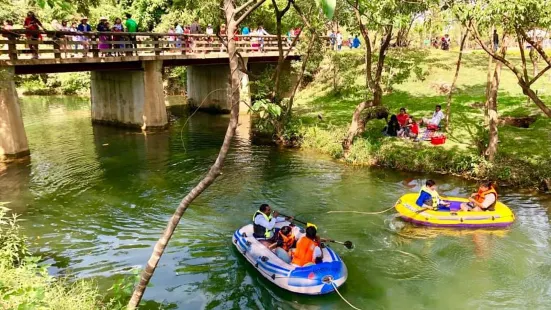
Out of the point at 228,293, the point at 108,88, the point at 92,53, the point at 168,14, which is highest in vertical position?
the point at 168,14

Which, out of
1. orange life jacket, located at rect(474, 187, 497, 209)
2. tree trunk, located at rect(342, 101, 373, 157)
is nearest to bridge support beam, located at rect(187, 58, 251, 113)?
tree trunk, located at rect(342, 101, 373, 157)

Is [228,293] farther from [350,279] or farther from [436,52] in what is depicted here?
[436,52]

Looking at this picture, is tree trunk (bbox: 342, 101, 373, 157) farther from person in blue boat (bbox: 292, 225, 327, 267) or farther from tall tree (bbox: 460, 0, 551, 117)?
person in blue boat (bbox: 292, 225, 327, 267)

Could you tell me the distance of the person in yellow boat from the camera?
43.4 ft

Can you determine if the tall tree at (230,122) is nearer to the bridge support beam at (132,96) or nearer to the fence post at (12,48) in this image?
the fence post at (12,48)

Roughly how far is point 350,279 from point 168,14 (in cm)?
3630

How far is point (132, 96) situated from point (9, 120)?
26.1 ft

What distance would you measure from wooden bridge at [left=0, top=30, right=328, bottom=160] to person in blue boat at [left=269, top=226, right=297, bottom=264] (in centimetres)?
686

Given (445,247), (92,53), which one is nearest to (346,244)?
(445,247)

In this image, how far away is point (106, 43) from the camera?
69.8ft

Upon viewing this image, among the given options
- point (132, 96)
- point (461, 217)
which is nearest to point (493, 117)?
point (461, 217)

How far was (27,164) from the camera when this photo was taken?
19.2 m

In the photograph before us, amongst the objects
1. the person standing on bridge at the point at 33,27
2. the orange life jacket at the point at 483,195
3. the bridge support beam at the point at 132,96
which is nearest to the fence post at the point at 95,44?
the person standing on bridge at the point at 33,27

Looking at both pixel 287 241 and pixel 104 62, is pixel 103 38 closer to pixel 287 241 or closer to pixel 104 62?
pixel 104 62
